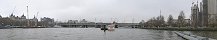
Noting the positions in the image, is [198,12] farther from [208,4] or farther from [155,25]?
[155,25]

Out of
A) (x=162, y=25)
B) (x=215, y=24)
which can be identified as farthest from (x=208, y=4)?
(x=215, y=24)

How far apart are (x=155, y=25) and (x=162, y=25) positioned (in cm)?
790

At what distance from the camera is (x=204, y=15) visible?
161m

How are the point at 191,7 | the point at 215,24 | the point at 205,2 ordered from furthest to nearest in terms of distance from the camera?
the point at 191,7 < the point at 205,2 < the point at 215,24

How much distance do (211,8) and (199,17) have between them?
995 cm

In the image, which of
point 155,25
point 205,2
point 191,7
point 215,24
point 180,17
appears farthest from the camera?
point 155,25

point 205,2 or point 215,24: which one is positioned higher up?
point 205,2

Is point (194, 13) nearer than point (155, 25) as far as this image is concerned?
Yes

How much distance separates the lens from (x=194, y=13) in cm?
17425

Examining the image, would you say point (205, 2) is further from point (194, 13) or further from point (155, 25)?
point (155, 25)

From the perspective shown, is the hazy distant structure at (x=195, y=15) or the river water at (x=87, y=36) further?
the hazy distant structure at (x=195, y=15)

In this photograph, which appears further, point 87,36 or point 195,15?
point 195,15

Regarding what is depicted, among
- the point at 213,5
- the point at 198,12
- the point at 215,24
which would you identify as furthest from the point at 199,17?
the point at 215,24

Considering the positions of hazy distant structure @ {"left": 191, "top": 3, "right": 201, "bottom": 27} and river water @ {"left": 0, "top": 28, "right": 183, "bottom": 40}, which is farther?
hazy distant structure @ {"left": 191, "top": 3, "right": 201, "bottom": 27}
